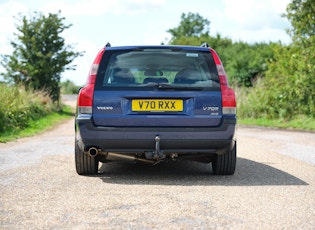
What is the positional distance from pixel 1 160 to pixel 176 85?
12.1 ft

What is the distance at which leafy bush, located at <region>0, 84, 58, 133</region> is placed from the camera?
15.0 m

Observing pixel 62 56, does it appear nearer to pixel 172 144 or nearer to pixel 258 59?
pixel 258 59

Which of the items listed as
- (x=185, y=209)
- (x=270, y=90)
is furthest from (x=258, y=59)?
(x=185, y=209)

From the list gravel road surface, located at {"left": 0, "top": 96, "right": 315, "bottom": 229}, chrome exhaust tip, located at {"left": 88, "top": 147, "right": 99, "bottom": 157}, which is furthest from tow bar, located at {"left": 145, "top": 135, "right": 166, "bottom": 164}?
chrome exhaust tip, located at {"left": 88, "top": 147, "right": 99, "bottom": 157}

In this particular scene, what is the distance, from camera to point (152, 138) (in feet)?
20.7

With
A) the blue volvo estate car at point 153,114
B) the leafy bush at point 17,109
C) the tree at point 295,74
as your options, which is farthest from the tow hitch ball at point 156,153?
the tree at point 295,74

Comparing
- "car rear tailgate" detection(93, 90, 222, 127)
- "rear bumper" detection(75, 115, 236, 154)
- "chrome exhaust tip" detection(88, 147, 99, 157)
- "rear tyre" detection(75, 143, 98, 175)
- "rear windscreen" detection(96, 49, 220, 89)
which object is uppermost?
"rear windscreen" detection(96, 49, 220, 89)

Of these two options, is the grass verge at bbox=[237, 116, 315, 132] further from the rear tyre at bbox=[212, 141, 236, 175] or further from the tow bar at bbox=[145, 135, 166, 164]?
the tow bar at bbox=[145, 135, 166, 164]

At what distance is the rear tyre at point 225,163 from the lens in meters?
6.94

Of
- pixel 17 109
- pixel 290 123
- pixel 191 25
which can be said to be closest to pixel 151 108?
pixel 17 109

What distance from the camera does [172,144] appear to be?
6371 millimetres

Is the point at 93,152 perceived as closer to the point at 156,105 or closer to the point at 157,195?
the point at 156,105

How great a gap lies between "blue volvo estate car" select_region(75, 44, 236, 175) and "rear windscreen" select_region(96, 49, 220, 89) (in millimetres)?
12

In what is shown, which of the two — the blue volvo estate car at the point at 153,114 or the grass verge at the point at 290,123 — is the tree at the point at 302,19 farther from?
the blue volvo estate car at the point at 153,114
